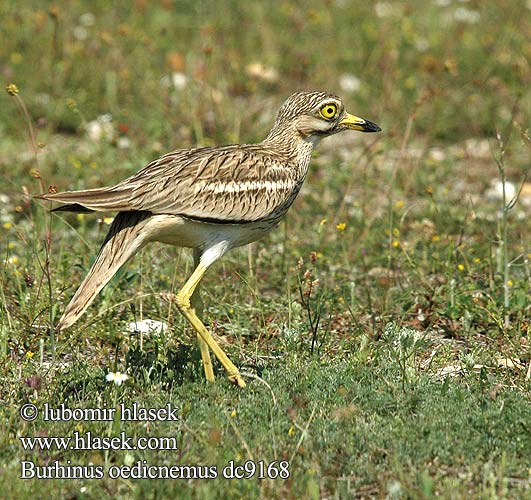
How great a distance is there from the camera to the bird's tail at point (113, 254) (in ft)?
16.8

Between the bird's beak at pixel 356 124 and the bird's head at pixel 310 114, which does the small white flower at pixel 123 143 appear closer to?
the bird's head at pixel 310 114

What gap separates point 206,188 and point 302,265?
1016mm

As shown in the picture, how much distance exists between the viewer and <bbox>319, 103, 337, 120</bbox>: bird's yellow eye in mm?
6238

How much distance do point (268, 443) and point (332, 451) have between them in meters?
0.28

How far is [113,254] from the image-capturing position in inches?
207

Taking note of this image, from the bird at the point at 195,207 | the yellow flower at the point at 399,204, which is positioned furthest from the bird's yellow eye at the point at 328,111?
the yellow flower at the point at 399,204

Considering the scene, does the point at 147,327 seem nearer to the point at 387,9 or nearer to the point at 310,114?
the point at 310,114

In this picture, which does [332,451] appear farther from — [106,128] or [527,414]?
[106,128]

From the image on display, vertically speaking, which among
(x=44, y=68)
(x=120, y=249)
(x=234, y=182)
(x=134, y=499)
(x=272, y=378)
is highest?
(x=44, y=68)

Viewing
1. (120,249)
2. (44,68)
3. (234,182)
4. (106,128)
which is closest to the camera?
(120,249)

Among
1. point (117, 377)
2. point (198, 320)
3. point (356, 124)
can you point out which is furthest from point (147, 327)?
point (356, 124)

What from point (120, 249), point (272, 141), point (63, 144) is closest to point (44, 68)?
point (63, 144)

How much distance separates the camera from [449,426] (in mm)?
4758

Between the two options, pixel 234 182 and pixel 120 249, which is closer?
pixel 120 249
